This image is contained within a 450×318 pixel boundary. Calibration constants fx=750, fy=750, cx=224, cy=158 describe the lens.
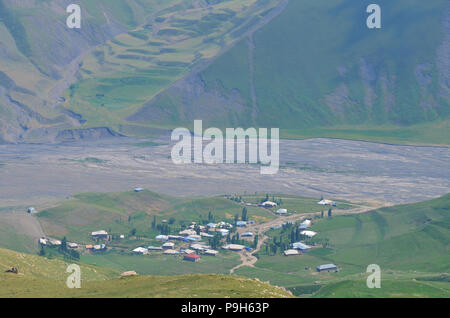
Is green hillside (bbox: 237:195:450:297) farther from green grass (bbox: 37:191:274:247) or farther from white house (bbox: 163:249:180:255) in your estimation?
green grass (bbox: 37:191:274:247)

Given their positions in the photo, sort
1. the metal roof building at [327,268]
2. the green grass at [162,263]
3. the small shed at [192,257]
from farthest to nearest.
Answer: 1. the small shed at [192,257]
2. the green grass at [162,263]
3. the metal roof building at [327,268]

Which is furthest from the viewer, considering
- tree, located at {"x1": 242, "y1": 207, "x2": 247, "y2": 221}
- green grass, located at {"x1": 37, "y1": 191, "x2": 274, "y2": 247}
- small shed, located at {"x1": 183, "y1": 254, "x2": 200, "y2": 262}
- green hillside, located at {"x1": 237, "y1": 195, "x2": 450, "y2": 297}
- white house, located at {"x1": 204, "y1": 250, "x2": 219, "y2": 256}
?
tree, located at {"x1": 242, "y1": 207, "x2": 247, "y2": 221}

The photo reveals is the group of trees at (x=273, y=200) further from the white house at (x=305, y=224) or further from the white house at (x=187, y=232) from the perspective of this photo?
the white house at (x=187, y=232)

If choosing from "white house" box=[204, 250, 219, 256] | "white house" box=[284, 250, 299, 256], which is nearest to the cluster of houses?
"white house" box=[204, 250, 219, 256]

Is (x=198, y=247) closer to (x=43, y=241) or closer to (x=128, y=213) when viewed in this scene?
(x=43, y=241)

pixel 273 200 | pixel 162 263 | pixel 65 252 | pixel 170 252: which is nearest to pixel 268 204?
pixel 273 200

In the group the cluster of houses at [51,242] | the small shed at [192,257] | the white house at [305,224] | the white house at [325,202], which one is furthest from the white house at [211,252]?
the white house at [325,202]

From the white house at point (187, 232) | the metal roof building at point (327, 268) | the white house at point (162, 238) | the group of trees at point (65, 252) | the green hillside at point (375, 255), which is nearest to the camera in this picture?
the green hillside at point (375, 255)
